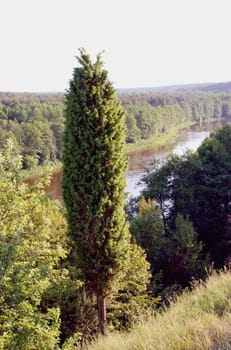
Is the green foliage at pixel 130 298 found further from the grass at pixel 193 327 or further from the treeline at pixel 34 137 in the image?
the treeline at pixel 34 137

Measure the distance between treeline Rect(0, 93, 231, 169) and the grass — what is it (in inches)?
690

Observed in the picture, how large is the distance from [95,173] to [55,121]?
169 ft

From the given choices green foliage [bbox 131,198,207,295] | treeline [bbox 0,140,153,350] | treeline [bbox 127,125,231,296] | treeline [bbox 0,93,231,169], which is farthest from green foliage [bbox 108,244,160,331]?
treeline [bbox 0,93,231,169]

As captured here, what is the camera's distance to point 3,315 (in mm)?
5465

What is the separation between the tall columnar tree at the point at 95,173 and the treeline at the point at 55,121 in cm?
1230

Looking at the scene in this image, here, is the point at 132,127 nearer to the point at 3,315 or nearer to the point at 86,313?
Answer: the point at 86,313

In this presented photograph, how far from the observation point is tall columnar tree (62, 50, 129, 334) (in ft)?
31.6

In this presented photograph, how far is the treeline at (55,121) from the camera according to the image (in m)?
46.6

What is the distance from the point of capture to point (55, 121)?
59.7 meters

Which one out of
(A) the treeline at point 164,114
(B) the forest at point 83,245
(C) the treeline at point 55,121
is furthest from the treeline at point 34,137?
(B) the forest at point 83,245

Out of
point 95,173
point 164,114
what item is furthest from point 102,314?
point 164,114

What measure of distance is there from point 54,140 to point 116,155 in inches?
1674

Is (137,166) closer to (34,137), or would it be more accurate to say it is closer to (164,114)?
(34,137)

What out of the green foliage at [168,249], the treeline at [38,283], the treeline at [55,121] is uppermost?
the treeline at [55,121]
